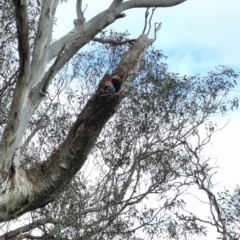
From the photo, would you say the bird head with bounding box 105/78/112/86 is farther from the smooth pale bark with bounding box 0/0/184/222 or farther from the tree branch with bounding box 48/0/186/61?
the tree branch with bounding box 48/0/186/61

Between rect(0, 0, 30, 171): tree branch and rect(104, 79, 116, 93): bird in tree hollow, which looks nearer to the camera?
rect(104, 79, 116, 93): bird in tree hollow

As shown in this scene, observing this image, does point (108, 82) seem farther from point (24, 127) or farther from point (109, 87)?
point (24, 127)

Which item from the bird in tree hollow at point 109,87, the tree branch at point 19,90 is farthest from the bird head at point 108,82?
the tree branch at point 19,90

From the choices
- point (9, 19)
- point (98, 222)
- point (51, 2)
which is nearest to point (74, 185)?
point (98, 222)

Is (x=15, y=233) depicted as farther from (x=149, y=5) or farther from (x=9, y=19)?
(x=149, y=5)

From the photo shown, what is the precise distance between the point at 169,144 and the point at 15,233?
287cm

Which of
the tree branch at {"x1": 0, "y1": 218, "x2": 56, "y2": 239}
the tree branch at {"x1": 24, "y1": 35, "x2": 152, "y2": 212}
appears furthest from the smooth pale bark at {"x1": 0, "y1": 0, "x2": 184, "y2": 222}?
the tree branch at {"x1": 0, "y1": 218, "x2": 56, "y2": 239}

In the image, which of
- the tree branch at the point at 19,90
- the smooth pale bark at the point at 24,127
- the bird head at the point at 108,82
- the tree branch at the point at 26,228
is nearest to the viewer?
the bird head at the point at 108,82

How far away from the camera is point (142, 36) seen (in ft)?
12.4

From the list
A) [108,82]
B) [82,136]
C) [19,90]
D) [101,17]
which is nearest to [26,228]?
[101,17]

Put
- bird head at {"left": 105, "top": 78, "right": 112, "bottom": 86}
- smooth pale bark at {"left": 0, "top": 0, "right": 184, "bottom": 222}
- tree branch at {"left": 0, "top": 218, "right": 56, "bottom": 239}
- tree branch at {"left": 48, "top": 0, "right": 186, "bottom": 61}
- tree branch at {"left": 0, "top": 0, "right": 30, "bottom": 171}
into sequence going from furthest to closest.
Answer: tree branch at {"left": 0, "top": 218, "right": 56, "bottom": 239} < tree branch at {"left": 48, "top": 0, "right": 186, "bottom": 61} < tree branch at {"left": 0, "top": 0, "right": 30, "bottom": 171} < smooth pale bark at {"left": 0, "top": 0, "right": 184, "bottom": 222} < bird head at {"left": 105, "top": 78, "right": 112, "bottom": 86}

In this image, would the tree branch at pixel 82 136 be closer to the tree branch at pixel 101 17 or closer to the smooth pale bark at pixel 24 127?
the smooth pale bark at pixel 24 127

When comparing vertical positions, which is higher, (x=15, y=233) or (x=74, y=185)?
(x=74, y=185)

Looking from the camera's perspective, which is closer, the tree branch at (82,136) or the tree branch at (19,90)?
the tree branch at (82,136)
